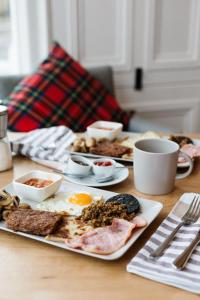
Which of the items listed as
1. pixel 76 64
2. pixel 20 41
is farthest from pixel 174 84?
pixel 20 41

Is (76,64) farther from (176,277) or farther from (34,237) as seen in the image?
(176,277)

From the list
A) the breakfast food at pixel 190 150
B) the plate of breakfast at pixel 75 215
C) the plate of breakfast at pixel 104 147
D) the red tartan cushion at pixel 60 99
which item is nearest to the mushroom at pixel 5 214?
the plate of breakfast at pixel 75 215

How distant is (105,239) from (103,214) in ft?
0.30

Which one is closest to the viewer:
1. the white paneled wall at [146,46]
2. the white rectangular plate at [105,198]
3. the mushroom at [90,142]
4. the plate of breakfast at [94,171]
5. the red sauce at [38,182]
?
the white rectangular plate at [105,198]

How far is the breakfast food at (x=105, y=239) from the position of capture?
0.91m

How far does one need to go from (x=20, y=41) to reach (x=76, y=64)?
0.46m

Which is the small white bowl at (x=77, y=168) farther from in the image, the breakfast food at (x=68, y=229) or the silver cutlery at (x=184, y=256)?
the silver cutlery at (x=184, y=256)

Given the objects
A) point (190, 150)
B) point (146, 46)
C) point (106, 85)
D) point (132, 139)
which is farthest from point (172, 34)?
point (190, 150)

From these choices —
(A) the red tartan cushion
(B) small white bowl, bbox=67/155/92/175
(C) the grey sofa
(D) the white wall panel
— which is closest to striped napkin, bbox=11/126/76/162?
(B) small white bowl, bbox=67/155/92/175

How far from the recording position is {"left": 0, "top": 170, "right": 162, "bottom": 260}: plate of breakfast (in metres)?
0.93

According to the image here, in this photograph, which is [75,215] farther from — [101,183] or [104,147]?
[104,147]

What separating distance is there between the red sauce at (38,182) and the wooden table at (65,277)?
0.20 m

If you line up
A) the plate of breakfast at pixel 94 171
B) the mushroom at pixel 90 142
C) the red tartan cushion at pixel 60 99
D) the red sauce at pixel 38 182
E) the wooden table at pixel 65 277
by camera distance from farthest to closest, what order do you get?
1. the red tartan cushion at pixel 60 99
2. the mushroom at pixel 90 142
3. the plate of breakfast at pixel 94 171
4. the red sauce at pixel 38 182
5. the wooden table at pixel 65 277

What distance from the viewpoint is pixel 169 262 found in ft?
2.82
